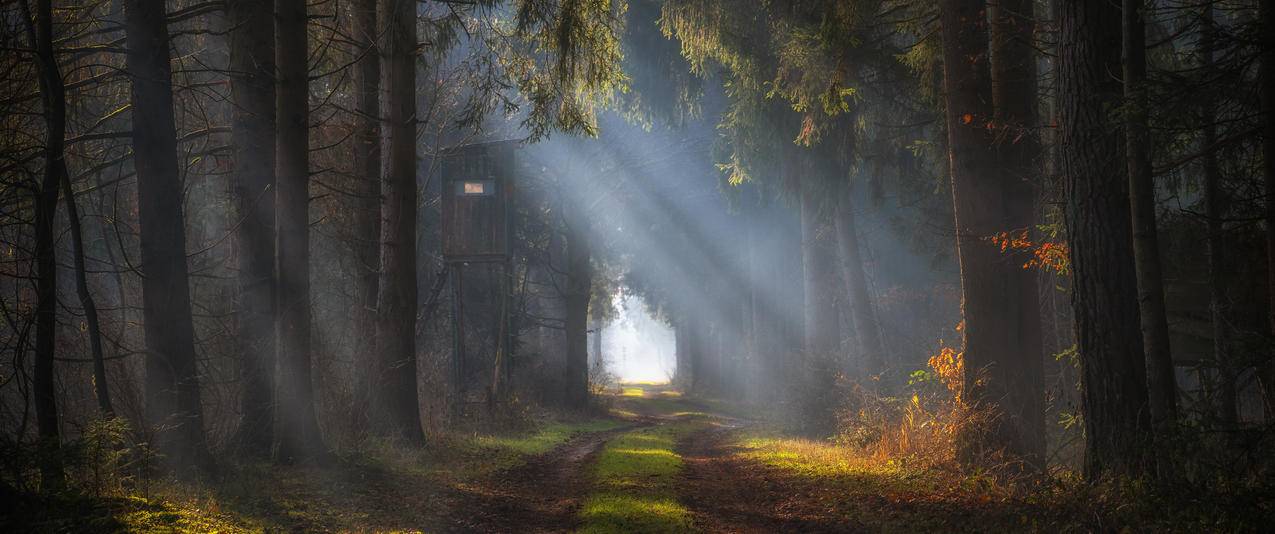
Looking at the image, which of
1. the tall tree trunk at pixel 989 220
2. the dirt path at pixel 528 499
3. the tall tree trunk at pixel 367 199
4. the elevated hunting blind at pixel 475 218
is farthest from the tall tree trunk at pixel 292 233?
the elevated hunting blind at pixel 475 218

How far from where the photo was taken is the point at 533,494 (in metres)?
11.1

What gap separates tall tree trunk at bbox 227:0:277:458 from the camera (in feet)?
35.0

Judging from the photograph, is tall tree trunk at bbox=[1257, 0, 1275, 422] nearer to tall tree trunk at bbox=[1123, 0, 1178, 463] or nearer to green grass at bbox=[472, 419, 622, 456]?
tall tree trunk at bbox=[1123, 0, 1178, 463]

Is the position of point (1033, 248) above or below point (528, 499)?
above

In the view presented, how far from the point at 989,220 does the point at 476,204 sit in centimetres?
1417

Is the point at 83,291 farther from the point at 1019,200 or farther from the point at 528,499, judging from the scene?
the point at 1019,200

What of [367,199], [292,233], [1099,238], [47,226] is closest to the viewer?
[47,226]

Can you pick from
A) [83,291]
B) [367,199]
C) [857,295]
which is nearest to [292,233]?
[83,291]

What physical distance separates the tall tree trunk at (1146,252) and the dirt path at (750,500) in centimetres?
336

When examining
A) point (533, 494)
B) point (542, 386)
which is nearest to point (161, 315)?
point (533, 494)

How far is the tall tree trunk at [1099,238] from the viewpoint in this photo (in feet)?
27.1

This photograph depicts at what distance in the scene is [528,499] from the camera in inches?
421

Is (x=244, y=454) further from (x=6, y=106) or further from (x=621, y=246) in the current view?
(x=621, y=246)

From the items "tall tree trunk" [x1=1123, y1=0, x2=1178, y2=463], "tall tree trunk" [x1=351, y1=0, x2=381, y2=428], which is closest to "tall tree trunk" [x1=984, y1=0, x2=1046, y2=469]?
"tall tree trunk" [x1=1123, y1=0, x2=1178, y2=463]
